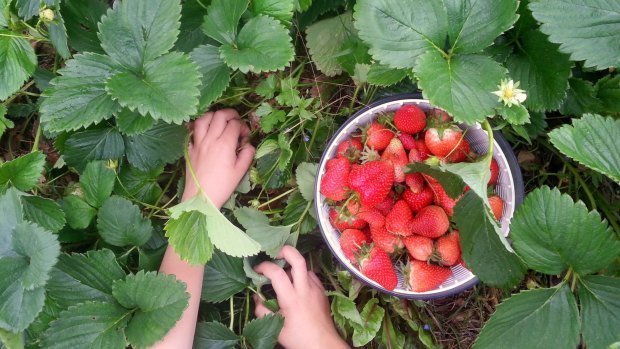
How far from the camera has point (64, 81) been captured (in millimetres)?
950

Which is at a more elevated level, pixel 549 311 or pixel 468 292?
pixel 549 311

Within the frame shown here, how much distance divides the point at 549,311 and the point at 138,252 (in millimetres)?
793

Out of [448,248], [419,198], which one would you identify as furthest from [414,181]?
[448,248]

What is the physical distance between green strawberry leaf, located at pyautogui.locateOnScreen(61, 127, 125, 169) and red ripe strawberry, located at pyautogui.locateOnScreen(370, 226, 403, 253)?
21.5 inches

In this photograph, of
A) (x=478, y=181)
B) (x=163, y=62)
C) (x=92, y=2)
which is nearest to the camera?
(x=478, y=181)

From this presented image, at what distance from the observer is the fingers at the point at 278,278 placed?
1206 millimetres

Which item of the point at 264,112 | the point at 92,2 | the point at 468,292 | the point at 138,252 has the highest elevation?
the point at 92,2

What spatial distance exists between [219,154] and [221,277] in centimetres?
27

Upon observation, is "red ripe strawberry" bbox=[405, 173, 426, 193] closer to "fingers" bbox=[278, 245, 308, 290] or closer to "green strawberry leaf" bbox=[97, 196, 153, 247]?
"fingers" bbox=[278, 245, 308, 290]

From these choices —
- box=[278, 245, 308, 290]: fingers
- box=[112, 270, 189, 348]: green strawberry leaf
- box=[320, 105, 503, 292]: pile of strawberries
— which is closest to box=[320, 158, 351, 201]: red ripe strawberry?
box=[320, 105, 503, 292]: pile of strawberries

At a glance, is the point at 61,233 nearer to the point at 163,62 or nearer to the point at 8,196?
the point at 8,196

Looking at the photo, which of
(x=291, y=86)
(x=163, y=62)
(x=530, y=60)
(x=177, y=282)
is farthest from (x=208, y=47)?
(x=530, y=60)

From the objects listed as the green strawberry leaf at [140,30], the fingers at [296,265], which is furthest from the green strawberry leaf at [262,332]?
the green strawberry leaf at [140,30]

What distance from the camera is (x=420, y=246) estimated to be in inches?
39.4
